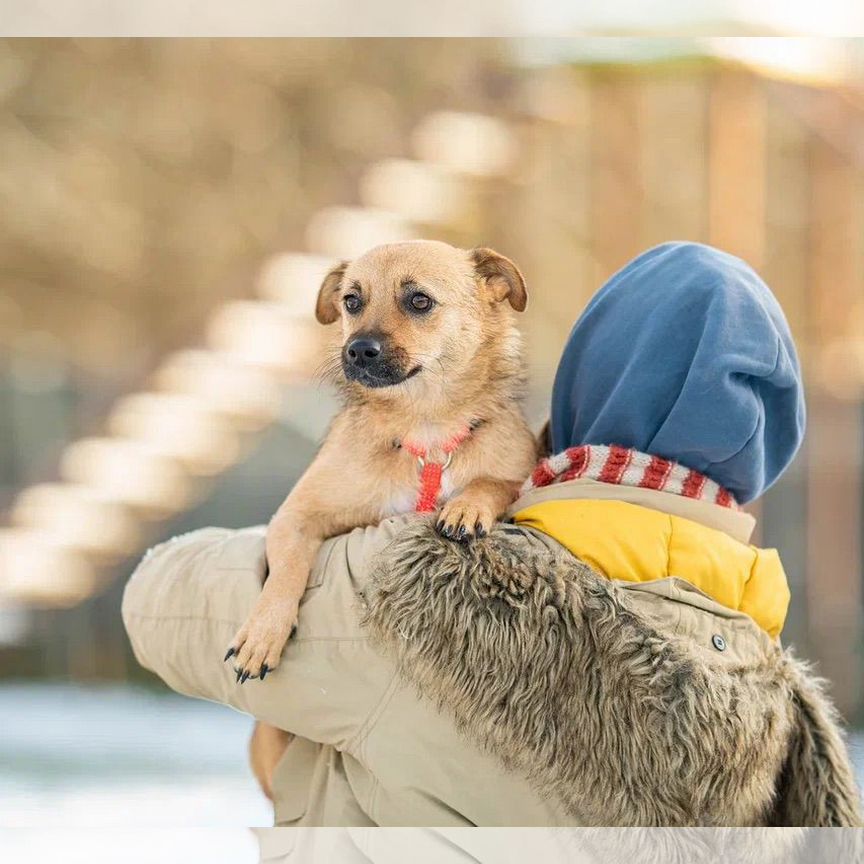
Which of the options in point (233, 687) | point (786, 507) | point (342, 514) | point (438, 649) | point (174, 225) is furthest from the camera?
point (174, 225)

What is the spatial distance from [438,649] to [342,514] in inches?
18.4

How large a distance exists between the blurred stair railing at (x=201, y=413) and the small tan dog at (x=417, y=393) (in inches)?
108

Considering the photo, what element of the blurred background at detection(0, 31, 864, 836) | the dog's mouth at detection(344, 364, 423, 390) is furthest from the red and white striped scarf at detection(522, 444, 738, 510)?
the blurred background at detection(0, 31, 864, 836)

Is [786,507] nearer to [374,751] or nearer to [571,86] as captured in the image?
[571,86]

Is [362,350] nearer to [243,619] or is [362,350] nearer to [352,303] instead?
[352,303]

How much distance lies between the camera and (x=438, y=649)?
986mm

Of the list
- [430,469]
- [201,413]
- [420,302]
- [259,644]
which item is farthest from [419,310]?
[201,413]

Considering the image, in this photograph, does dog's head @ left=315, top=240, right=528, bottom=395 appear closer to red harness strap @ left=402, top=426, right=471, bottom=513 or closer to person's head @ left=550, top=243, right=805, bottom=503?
red harness strap @ left=402, top=426, right=471, bottom=513

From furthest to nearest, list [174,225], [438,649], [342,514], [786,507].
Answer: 1. [174,225]
2. [786,507]
3. [342,514]
4. [438,649]

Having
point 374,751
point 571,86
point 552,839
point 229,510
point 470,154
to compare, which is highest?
point 571,86

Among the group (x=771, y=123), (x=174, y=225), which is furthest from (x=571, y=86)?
(x=174, y=225)

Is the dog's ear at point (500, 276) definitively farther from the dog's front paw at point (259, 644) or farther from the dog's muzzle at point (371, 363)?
the dog's front paw at point (259, 644)

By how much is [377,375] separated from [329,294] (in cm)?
25

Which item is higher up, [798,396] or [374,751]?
[798,396]
